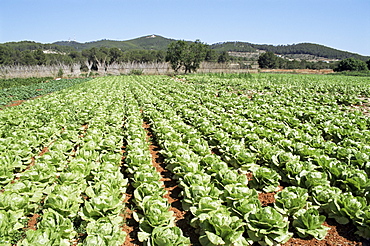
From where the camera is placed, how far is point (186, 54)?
48281mm

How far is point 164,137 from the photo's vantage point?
6895 mm

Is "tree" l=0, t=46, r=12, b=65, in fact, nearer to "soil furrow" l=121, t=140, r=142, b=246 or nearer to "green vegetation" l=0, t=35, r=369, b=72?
"green vegetation" l=0, t=35, r=369, b=72

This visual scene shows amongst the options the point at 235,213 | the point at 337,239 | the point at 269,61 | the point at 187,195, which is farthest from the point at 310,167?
the point at 269,61

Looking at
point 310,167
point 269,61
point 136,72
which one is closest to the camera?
point 310,167

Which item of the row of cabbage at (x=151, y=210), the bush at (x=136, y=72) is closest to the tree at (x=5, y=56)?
the bush at (x=136, y=72)

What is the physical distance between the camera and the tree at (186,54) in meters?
48.0

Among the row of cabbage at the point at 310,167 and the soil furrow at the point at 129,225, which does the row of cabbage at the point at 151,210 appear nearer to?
the soil furrow at the point at 129,225

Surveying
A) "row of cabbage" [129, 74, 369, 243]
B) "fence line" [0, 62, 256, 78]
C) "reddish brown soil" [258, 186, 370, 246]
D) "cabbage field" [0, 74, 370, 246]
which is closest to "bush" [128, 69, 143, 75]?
"fence line" [0, 62, 256, 78]

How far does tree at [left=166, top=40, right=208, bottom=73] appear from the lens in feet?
157

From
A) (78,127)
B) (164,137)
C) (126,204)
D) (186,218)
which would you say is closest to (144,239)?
(186,218)

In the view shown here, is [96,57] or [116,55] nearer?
[96,57]

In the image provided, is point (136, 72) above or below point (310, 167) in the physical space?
above

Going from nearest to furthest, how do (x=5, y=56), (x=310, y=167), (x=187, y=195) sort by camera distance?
(x=187, y=195) → (x=310, y=167) → (x=5, y=56)

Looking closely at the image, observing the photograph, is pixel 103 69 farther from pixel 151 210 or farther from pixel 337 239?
pixel 337 239
